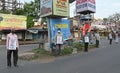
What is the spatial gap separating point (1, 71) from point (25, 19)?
32.4 metres

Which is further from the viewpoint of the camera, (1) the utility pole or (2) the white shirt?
(1) the utility pole

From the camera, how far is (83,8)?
25203mm

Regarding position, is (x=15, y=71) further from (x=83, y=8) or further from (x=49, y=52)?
(x=83, y=8)

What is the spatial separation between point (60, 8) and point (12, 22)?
2310cm

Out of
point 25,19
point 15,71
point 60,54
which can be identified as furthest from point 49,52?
point 25,19

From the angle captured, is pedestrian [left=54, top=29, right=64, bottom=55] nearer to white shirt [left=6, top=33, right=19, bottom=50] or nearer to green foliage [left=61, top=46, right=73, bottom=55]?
green foliage [left=61, top=46, right=73, bottom=55]

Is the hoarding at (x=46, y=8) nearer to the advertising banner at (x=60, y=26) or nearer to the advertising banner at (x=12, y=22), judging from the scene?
the advertising banner at (x=60, y=26)

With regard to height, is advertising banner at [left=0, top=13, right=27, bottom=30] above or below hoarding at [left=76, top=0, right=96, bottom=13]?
below

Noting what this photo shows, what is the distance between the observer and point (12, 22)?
41.8 metres

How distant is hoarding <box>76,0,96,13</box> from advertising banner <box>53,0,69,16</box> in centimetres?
467

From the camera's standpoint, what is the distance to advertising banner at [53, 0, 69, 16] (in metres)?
19.3

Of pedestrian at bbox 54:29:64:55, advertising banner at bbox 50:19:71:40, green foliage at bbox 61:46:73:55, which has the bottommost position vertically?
green foliage at bbox 61:46:73:55

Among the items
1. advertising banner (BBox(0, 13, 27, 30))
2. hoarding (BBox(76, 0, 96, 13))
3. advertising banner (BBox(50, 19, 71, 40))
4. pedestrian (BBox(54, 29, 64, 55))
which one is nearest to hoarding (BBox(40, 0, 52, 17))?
advertising banner (BBox(50, 19, 71, 40))

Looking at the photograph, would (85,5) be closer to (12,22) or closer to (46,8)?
(46,8)
